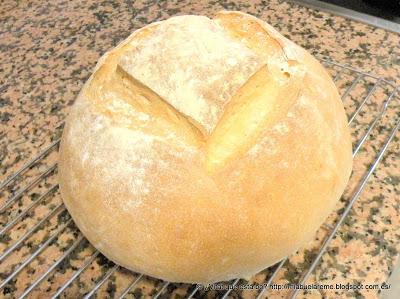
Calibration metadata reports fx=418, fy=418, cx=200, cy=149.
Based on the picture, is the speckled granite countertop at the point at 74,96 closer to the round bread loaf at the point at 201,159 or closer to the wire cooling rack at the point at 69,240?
the wire cooling rack at the point at 69,240

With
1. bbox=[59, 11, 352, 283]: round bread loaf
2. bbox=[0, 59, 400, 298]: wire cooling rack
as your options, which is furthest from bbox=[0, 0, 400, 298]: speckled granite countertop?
bbox=[59, 11, 352, 283]: round bread loaf

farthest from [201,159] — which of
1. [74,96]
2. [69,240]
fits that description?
[74,96]

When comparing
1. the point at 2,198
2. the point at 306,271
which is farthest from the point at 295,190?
the point at 2,198

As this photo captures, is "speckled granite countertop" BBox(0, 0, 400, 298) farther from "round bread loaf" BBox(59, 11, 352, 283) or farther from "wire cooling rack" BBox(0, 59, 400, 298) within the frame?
"round bread loaf" BBox(59, 11, 352, 283)

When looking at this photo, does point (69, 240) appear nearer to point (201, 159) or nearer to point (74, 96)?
point (201, 159)

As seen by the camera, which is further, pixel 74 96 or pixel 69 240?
pixel 74 96

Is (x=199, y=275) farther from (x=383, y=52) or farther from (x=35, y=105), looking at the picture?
(x=383, y=52)
